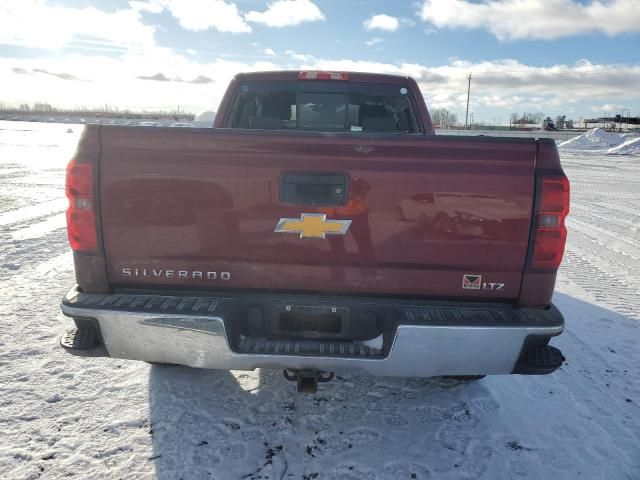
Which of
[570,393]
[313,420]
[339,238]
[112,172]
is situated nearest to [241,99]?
[112,172]

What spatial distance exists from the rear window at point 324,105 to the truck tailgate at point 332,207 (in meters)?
1.97

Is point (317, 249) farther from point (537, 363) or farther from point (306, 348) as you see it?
point (537, 363)

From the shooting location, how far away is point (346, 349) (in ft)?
7.70

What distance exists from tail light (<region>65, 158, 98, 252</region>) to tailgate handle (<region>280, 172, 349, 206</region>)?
3.33 ft

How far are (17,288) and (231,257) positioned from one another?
3.58m

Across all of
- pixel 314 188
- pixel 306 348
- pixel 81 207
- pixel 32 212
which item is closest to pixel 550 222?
pixel 314 188

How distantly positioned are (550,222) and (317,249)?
1.21 metres

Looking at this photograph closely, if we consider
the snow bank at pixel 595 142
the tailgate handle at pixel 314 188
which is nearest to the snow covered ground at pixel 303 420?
the tailgate handle at pixel 314 188

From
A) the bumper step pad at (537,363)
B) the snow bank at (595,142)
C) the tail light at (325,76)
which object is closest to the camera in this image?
the bumper step pad at (537,363)

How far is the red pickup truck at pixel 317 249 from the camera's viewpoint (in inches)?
89.5

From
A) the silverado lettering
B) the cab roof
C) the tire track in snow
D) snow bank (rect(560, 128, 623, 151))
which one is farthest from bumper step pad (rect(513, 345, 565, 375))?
snow bank (rect(560, 128, 623, 151))

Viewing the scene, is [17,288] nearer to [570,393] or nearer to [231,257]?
[231,257]

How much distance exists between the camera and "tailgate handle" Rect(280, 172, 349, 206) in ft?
7.54

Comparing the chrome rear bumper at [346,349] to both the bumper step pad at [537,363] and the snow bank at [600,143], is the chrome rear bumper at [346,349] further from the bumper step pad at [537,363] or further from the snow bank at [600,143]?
the snow bank at [600,143]
